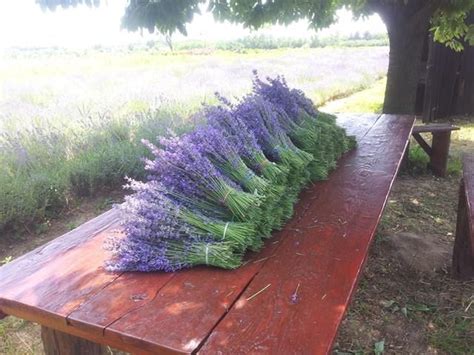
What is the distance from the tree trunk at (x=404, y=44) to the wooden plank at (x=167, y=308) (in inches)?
191

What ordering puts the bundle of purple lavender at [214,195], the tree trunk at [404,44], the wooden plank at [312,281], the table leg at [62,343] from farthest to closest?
1. the tree trunk at [404,44]
2. the table leg at [62,343]
3. the bundle of purple lavender at [214,195]
4. the wooden plank at [312,281]

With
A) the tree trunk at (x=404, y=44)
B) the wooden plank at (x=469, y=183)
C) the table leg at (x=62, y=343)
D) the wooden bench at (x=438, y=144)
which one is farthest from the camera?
the wooden bench at (x=438, y=144)

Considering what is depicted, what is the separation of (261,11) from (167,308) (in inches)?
185

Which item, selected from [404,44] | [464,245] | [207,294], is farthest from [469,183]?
[404,44]

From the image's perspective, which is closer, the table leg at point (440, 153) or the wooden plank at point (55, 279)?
the wooden plank at point (55, 279)

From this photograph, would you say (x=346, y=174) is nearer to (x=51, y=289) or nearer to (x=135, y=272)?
(x=135, y=272)

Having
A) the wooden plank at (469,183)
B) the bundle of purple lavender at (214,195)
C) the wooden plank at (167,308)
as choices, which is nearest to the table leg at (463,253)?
the wooden plank at (469,183)

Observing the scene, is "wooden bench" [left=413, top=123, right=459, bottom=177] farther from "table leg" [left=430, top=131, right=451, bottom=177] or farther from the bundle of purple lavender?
the bundle of purple lavender

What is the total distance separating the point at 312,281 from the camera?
143cm

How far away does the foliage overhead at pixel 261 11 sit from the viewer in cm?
357

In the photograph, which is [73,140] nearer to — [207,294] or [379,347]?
[379,347]

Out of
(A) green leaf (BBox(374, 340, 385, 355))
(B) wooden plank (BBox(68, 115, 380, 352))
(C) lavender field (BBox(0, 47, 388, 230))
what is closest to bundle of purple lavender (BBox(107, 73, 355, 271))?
(B) wooden plank (BBox(68, 115, 380, 352))

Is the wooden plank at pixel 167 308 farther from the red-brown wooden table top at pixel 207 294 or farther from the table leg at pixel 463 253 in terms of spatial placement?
the table leg at pixel 463 253

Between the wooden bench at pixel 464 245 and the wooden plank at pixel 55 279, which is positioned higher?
the wooden plank at pixel 55 279
